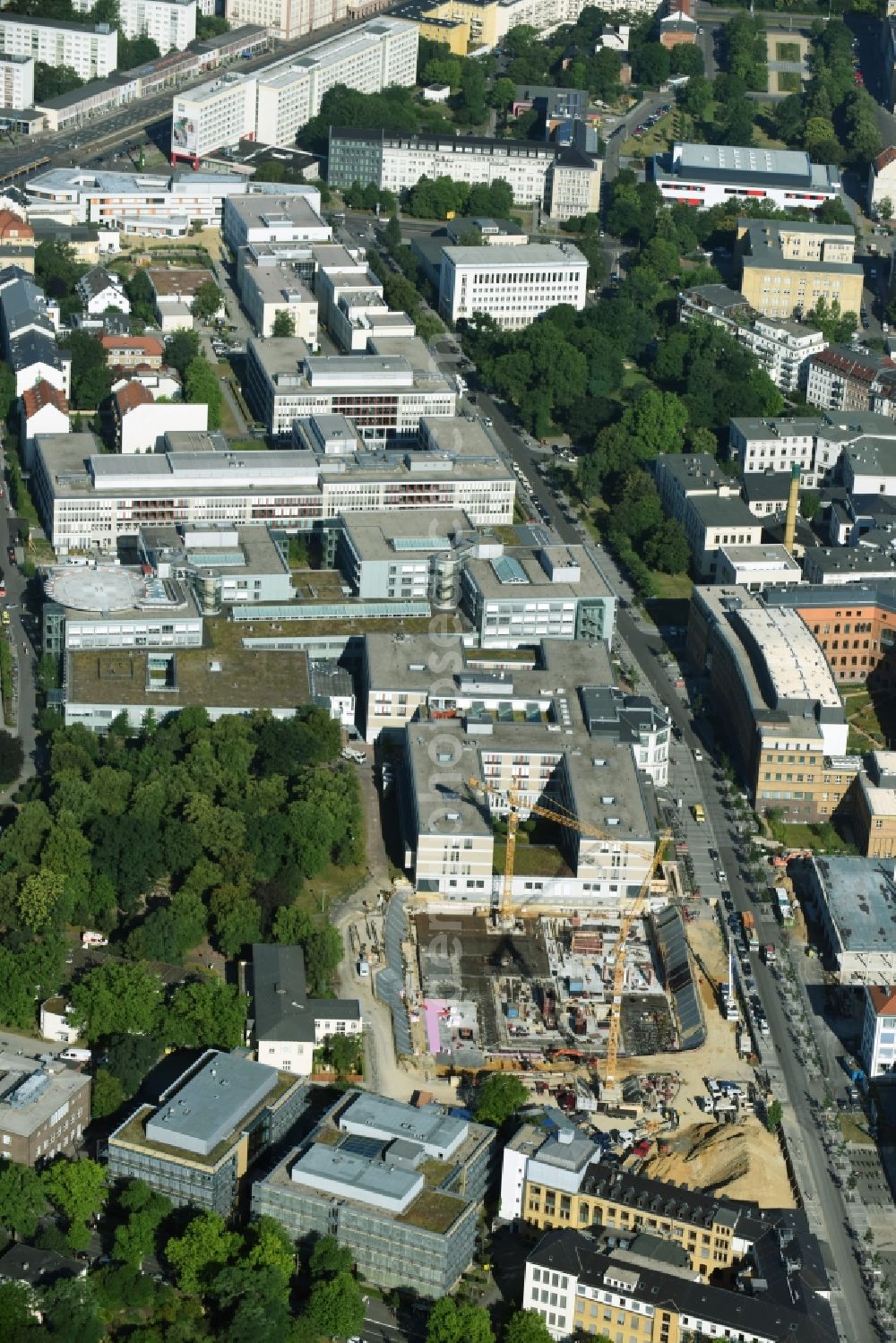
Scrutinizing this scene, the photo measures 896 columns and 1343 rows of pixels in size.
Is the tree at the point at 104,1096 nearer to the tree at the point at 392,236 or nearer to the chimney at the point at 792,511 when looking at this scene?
the chimney at the point at 792,511

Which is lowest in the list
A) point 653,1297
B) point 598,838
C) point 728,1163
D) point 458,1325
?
point 728,1163

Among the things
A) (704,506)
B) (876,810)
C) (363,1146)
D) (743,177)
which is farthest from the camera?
(743,177)

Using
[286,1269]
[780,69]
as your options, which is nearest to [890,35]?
[780,69]

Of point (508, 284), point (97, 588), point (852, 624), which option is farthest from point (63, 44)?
point (852, 624)

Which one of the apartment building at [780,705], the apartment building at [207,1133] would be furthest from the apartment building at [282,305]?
the apartment building at [207,1133]

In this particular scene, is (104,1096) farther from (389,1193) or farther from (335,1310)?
(335,1310)

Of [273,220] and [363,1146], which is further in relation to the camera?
[273,220]
